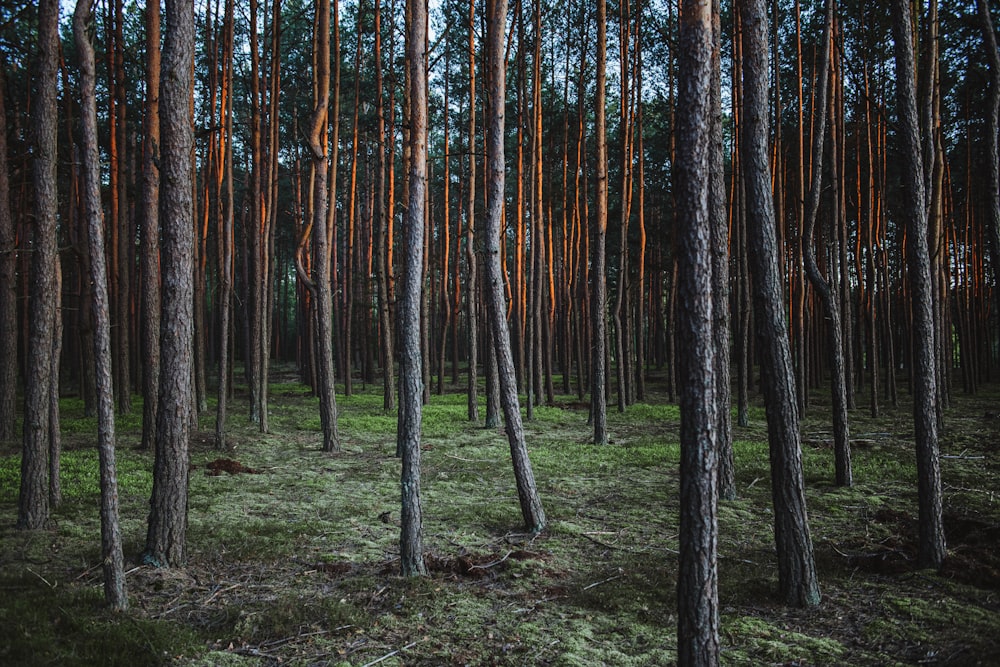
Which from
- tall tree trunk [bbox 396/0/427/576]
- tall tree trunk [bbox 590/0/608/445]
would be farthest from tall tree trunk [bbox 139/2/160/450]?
tall tree trunk [bbox 590/0/608/445]

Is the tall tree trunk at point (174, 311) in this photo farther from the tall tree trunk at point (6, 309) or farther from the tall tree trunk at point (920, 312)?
the tall tree trunk at point (920, 312)

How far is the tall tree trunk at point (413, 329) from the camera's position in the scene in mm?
5617

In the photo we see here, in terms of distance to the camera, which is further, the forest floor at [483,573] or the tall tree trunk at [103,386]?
the tall tree trunk at [103,386]

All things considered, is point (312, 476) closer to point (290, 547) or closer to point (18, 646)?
point (290, 547)

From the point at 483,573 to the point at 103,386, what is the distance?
11.6ft

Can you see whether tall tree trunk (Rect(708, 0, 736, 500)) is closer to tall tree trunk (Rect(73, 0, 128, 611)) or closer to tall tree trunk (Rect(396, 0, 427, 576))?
tall tree trunk (Rect(396, 0, 427, 576))

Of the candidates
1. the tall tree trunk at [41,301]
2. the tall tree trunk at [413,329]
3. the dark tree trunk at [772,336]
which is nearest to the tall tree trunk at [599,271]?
the tall tree trunk at [413,329]

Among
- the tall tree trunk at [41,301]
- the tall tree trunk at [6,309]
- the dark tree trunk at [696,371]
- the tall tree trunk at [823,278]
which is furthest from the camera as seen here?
the tall tree trunk at [6,309]

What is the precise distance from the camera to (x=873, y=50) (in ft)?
50.2

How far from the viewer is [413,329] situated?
19.3ft

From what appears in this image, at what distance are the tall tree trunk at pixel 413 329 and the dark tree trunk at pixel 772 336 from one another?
297 cm

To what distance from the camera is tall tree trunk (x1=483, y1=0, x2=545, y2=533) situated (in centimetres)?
695

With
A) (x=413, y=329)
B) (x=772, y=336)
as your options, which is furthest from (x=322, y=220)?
(x=772, y=336)

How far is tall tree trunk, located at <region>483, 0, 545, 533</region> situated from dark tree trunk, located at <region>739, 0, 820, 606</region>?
264 centimetres
